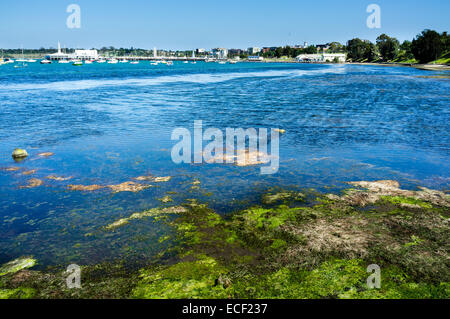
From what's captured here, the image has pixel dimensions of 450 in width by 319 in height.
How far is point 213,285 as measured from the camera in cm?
962

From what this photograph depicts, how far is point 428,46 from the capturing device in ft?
504

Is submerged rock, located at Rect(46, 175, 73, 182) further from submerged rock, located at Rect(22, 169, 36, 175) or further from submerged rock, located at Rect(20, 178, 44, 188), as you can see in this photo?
submerged rock, located at Rect(22, 169, 36, 175)

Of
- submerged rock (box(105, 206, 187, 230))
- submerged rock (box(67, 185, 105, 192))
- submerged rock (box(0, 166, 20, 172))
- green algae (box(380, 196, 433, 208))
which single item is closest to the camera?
submerged rock (box(105, 206, 187, 230))

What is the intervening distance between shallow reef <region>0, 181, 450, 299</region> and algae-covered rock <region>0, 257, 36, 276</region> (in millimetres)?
68

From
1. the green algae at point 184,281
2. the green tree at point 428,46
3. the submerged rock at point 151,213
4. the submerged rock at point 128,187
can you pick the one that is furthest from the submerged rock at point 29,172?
the green tree at point 428,46

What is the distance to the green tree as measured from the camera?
150125mm

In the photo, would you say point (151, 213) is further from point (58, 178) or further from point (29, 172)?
point (29, 172)

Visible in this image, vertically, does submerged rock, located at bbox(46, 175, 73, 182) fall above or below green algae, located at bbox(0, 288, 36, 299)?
above

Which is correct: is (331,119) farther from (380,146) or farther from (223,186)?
(223,186)

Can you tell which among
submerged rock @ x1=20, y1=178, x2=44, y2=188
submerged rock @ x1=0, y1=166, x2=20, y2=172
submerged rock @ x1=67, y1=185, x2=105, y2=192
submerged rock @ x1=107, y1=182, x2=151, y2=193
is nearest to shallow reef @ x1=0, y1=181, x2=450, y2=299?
submerged rock @ x1=107, y1=182, x2=151, y2=193

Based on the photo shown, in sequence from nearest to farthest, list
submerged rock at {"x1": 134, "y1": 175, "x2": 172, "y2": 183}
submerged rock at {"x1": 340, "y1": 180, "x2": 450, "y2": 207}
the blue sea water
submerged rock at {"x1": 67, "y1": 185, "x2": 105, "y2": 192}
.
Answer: the blue sea water, submerged rock at {"x1": 340, "y1": 180, "x2": 450, "y2": 207}, submerged rock at {"x1": 67, "y1": 185, "x2": 105, "y2": 192}, submerged rock at {"x1": 134, "y1": 175, "x2": 172, "y2": 183}

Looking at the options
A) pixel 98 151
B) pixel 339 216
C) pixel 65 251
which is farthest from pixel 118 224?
pixel 98 151

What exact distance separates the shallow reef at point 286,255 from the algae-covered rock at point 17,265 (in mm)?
68

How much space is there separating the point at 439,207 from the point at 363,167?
20.7 ft
